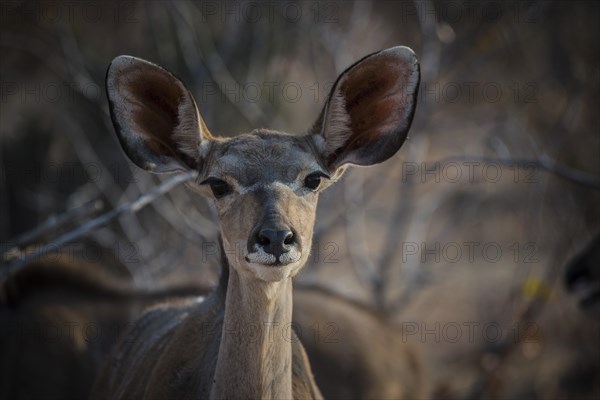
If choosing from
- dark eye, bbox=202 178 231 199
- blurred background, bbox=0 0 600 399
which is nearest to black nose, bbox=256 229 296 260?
dark eye, bbox=202 178 231 199

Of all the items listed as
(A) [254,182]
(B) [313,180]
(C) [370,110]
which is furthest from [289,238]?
(C) [370,110]

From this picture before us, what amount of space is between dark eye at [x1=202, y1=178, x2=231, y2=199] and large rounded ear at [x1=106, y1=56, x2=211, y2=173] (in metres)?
0.28

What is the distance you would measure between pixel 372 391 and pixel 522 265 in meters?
7.04

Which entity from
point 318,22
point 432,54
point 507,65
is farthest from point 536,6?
point 507,65

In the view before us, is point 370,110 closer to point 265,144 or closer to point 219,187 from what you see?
point 265,144

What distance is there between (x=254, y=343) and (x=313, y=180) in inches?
31.9

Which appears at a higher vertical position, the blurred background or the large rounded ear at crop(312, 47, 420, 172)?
the large rounded ear at crop(312, 47, 420, 172)

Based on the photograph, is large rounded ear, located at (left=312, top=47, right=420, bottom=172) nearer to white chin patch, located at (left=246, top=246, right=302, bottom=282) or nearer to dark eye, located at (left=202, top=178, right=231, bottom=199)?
dark eye, located at (left=202, top=178, right=231, bottom=199)

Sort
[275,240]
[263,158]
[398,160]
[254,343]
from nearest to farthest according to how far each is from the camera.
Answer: [275,240] < [254,343] < [263,158] < [398,160]

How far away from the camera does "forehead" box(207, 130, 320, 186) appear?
14.2 feet

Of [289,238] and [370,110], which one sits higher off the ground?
[370,110]

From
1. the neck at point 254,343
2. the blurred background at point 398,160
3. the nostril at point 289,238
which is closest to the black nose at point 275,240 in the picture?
the nostril at point 289,238

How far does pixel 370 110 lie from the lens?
474cm

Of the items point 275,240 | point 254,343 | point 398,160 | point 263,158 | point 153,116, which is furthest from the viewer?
point 398,160
